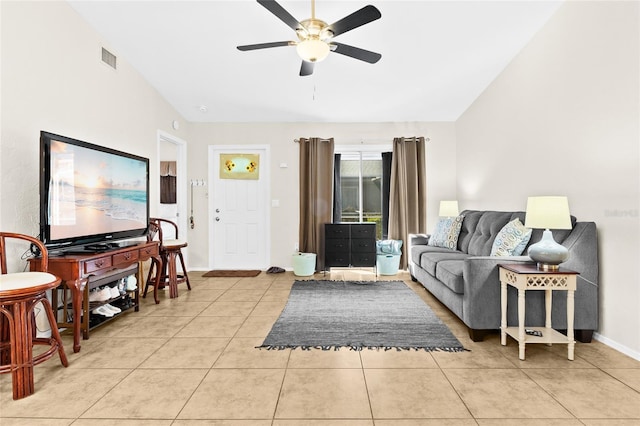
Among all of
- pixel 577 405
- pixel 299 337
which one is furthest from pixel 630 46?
pixel 299 337

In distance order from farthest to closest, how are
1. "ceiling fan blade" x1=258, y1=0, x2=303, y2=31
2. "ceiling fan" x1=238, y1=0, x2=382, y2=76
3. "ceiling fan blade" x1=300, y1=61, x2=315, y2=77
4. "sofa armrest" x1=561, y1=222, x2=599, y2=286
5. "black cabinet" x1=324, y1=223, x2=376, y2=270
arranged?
"black cabinet" x1=324, y1=223, x2=376, y2=270 → "ceiling fan blade" x1=300, y1=61, x2=315, y2=77 → "sofa armrest" x1=561, y1=222, x2=599, y2=286 → "ceiling fan" x1=238, y1=0, x2=382, y2=76 → "ceiling fan blade" x1=258, y1=0, x2=303, y2=31

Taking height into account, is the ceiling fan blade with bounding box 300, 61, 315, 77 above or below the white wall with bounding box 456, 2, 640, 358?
above

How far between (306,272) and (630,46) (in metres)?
4.16

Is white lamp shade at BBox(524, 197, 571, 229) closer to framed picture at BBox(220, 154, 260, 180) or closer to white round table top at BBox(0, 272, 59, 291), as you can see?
white round table top at BBox(0, 272, 59, 291)

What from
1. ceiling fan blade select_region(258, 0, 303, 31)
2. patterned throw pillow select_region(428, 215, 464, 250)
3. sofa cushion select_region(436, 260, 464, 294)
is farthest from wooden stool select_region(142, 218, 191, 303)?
patterned throw pillow select_region(428, 215, 464, 250)

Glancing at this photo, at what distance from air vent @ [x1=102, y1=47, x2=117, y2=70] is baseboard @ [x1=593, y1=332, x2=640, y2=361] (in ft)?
16.6

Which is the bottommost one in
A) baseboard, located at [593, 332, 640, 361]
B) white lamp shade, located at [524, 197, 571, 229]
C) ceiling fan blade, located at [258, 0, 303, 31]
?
baseboard, located at [593, 332, 640, 361]

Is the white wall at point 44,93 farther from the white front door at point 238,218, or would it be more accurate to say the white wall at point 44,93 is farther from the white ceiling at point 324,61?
the white front door at point 238,218

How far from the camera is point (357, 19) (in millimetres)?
2324

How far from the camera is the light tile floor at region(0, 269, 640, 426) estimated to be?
1.66 m

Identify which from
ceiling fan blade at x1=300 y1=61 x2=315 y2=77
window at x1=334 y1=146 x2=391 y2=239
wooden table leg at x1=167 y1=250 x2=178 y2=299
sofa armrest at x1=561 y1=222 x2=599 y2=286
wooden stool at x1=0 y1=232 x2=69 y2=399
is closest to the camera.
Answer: wooden stool at x1=0 y1=232 x2=69 y2=399

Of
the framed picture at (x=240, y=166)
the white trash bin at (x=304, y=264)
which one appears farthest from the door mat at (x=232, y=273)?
the framed picture at (x=240, y=166)

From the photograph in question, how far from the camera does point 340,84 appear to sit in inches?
171

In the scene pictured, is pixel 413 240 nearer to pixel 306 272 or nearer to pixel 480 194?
pixel 480 194
